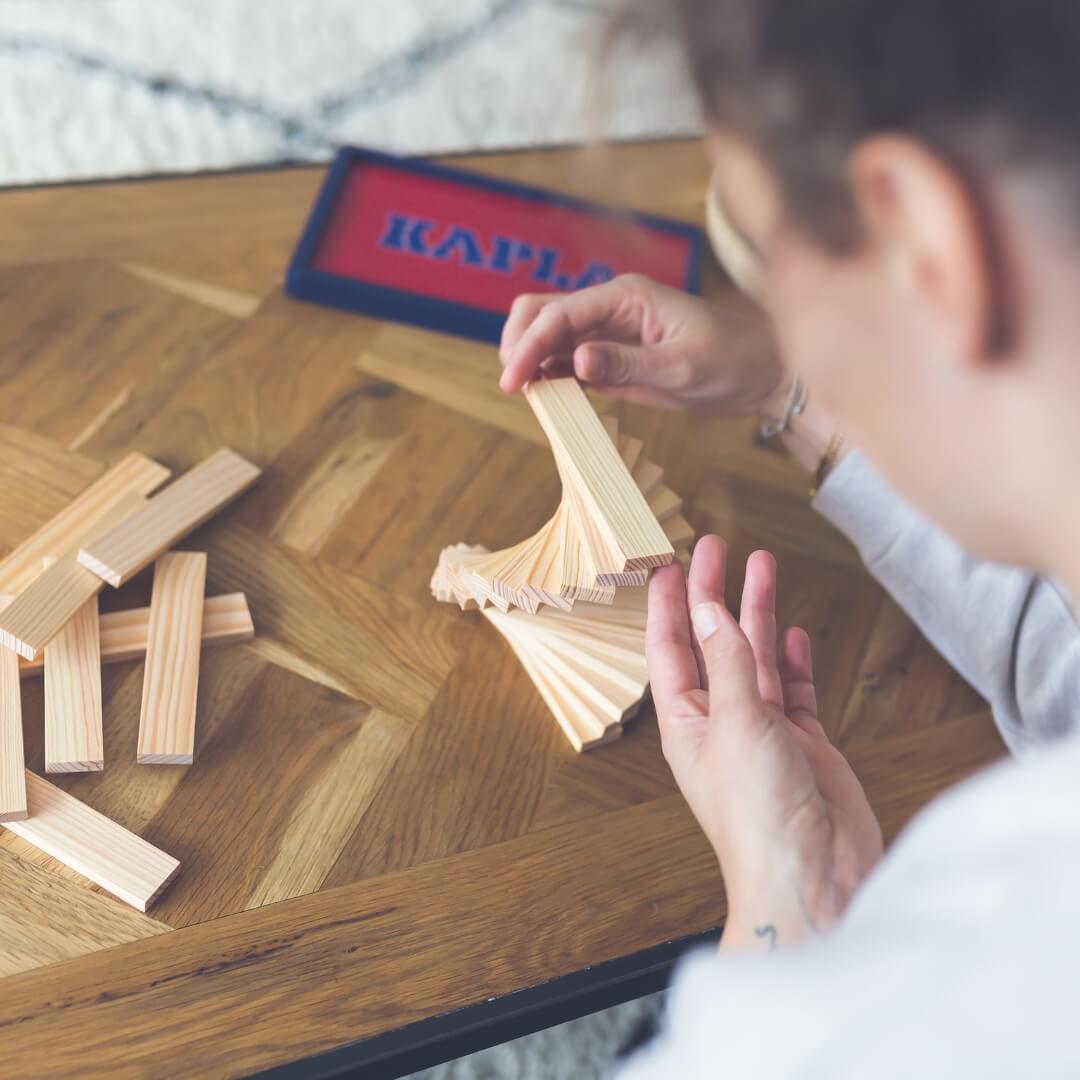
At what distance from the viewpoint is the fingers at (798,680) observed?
0.81 meters

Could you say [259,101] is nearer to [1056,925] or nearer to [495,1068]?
[495,1068]

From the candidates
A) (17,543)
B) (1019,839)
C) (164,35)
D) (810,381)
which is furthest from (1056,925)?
(164,35)

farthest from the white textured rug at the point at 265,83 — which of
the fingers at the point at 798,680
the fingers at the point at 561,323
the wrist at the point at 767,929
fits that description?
the wrist at the point at 767,929

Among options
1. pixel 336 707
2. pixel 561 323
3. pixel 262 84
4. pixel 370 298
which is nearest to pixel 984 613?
pixel 561 323

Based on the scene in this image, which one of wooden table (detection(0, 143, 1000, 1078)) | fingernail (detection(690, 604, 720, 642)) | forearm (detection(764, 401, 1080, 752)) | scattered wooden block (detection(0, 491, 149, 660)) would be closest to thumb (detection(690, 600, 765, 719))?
fingernail (detection(690, 604, 720, 642))

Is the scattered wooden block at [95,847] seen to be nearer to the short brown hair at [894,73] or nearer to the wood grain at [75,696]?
the wood grain at [75,696]

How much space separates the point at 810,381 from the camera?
22.2 inches

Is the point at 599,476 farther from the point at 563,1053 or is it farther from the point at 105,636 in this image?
the point at 563,1053

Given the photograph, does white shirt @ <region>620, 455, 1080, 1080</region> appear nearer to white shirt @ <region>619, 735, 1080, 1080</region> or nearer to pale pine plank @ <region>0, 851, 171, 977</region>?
white shirt @ <region>619, 735, 1080, 1080</region>

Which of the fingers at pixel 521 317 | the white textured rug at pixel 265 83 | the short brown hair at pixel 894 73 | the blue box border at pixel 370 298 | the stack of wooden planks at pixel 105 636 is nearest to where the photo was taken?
the short brown hair at pixel 894 73

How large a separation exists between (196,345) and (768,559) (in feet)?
1.91

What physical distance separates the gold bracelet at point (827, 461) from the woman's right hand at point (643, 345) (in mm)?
72

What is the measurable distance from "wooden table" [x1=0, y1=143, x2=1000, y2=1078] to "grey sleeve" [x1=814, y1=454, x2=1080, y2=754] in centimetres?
3

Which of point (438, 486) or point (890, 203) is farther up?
point (890, 203)
